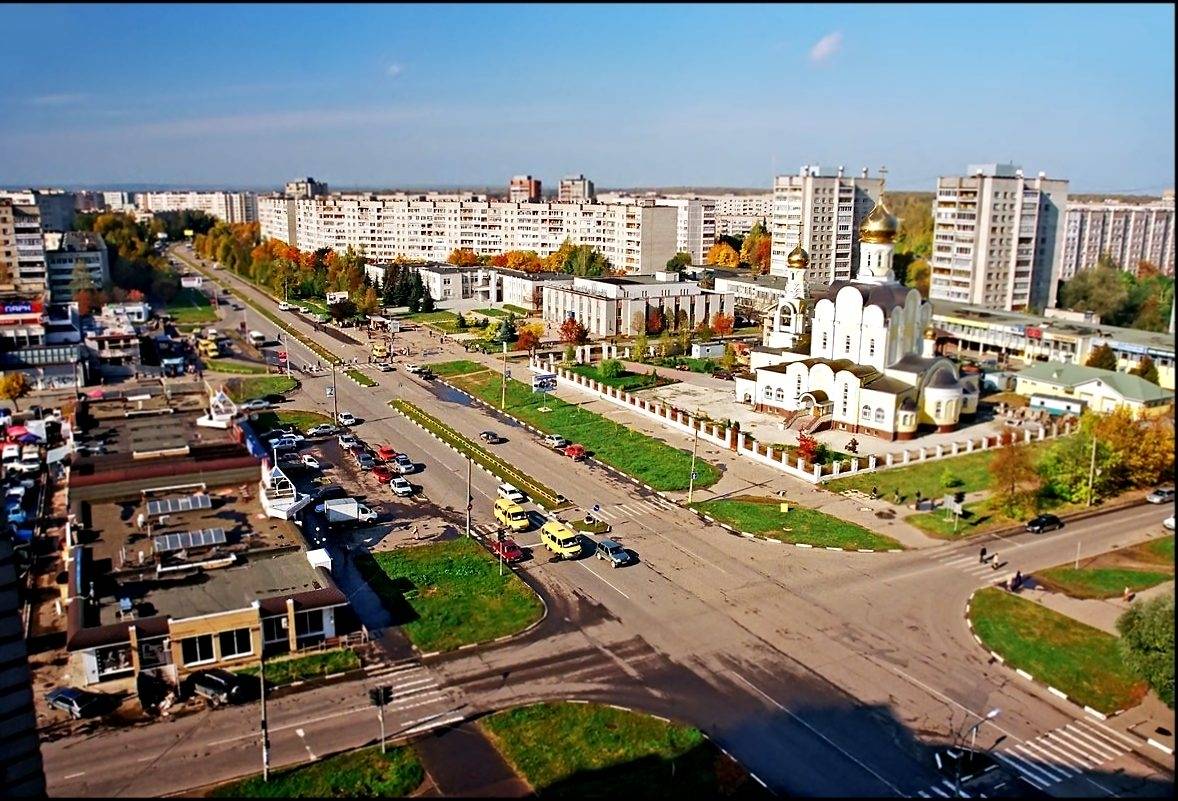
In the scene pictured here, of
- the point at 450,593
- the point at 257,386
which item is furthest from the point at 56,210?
the point at 450,593

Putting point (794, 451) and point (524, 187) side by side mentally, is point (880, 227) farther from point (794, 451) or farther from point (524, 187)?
point (524, 187)

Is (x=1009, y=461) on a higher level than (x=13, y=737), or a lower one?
lower

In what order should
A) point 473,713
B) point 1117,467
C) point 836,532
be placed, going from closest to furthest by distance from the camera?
point 473,713
point 836,532
point 1117,467

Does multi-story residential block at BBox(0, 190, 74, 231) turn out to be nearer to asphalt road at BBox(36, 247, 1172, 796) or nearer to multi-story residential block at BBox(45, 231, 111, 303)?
multi-story residential block at BBox(45, 231, 111, 303)

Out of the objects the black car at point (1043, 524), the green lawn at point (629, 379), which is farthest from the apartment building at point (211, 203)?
the black car at point (1043, 524)

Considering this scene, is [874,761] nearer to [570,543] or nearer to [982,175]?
[570,543]

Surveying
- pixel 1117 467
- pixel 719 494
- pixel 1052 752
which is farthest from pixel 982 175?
pixel 1052 752

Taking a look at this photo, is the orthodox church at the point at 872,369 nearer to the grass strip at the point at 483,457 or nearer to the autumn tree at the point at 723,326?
the grass strip at the point at 483,457
